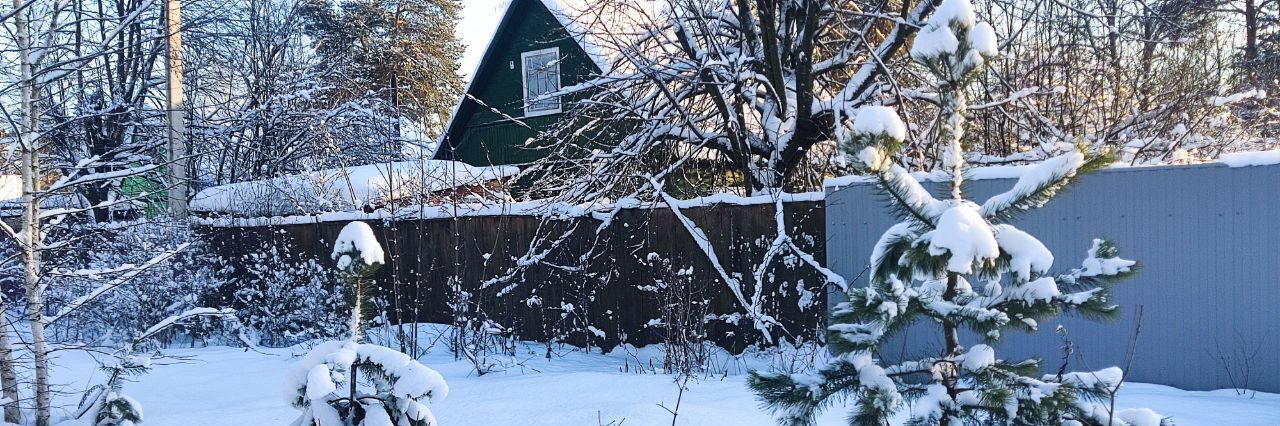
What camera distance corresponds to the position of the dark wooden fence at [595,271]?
20.2 feet

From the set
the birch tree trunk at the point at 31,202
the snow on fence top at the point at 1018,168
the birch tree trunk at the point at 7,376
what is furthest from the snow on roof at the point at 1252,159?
the birch tree trunk at the point at 7,376

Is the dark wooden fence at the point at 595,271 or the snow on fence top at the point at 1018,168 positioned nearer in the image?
the snow on fence top at the point at 1018,168

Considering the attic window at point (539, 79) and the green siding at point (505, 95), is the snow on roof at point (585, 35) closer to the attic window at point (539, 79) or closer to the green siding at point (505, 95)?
the attic window at point (539, 79)

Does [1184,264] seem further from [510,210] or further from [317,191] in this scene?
[317,191]

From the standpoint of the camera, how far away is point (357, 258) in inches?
93.9

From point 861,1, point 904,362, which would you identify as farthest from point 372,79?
point 904,362

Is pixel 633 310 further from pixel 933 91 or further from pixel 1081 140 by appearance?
pixel 1081 140

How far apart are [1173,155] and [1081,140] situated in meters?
5.98

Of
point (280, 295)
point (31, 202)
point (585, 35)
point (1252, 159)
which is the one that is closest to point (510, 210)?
point (585, 35)

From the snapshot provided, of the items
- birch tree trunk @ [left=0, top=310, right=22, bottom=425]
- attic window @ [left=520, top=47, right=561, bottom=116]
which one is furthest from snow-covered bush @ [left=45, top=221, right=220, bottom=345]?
attic window @ [left=520, top=47, right=561, bottom=116]

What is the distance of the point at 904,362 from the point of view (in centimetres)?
221

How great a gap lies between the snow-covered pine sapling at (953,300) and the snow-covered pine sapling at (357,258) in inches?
45.4

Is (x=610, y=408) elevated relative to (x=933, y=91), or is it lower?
lower

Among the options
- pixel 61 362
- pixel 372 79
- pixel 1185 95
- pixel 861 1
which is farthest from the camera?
pixel 372 79
